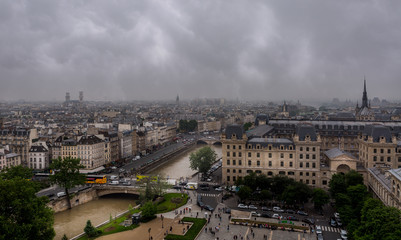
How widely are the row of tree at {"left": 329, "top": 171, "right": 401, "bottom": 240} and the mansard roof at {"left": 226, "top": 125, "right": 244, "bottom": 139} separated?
2090cm

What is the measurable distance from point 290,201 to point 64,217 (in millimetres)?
39138

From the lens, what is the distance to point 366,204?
1549 inches

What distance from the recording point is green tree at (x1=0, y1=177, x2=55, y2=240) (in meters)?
35.1

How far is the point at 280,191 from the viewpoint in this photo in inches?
2304

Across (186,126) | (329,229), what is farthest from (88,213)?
(186,126)

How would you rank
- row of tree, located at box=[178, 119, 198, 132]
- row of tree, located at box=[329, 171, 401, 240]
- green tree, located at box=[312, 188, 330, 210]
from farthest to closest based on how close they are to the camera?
row of tree, located at box=[178, 119, 198, 132] → green tree, located at box=[312, 188, 330, 210] → row of tree, located at box=[329, 171, 401, 240]

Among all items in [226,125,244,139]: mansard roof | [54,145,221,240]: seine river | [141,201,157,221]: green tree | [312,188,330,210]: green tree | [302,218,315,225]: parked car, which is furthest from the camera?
[226,125,244,139]: mansard roof

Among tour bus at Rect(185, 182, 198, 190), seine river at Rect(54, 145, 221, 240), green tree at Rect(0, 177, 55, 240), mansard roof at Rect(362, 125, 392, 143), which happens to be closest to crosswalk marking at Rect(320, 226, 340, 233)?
mansard roof at Rect(362, 125, 392, 143)

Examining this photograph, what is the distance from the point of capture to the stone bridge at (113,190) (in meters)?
67.4

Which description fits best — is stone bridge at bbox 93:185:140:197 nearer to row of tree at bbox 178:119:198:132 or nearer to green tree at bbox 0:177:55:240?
green tree at bbox 0:177:55:240

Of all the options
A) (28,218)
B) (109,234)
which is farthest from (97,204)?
(28,218)

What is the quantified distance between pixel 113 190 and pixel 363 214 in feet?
156

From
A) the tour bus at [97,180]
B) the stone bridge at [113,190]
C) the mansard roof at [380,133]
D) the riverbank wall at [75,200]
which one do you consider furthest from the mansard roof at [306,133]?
the riverbank wall at [75,200]

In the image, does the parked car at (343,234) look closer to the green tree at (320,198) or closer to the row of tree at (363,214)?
the row of tree at (363,214)
